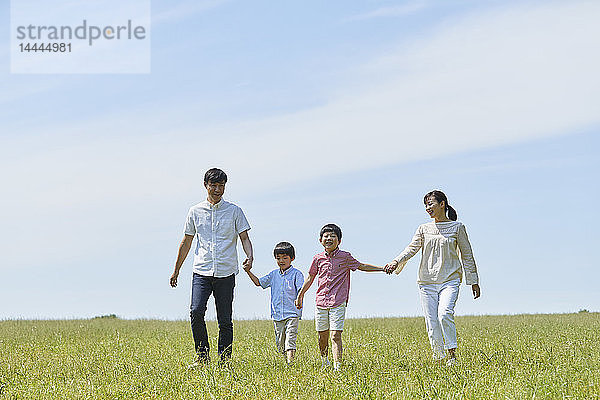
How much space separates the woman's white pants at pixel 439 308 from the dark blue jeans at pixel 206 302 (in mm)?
2506

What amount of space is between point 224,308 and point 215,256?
69 cm

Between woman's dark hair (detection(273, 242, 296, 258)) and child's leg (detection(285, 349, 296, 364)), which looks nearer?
child's leg (detection(285, 349, 296, 364))

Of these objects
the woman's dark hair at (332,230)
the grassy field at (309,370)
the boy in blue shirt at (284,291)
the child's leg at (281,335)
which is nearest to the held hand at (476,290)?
the grassy field at (309,370)

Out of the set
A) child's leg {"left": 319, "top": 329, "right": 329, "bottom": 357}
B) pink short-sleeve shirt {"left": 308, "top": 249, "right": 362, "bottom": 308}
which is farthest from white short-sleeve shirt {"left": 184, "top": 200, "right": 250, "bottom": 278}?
child's leg {"left": 319, "top": 329, "right": 329, "bottom": 357}

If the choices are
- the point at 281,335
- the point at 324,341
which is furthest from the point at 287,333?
the point at 324,341

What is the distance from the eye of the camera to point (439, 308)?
9195 mm

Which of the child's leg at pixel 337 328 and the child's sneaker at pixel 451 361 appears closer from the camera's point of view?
the child's sneaker at pixel 451 361

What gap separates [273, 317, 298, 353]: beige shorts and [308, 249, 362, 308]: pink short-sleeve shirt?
768 millimetres

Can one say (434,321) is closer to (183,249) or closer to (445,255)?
(445,255)

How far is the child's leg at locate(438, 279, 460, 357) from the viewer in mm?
9070

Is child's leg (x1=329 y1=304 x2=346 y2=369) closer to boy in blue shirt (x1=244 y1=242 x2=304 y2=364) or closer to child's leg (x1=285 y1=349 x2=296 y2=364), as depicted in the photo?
child's leg (x1=285 y1=349 x2=296 y2=364)

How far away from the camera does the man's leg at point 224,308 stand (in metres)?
9.45

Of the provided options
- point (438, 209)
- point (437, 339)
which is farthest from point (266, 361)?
point (438, 209)

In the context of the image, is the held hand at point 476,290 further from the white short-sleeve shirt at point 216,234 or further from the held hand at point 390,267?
the white short-sleeve shirt at point 216,234
